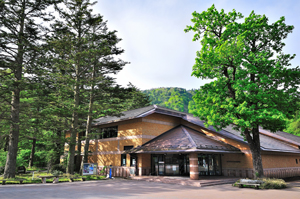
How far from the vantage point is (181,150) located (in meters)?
17.3

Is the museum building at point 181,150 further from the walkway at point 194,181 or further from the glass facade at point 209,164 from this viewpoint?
the walkway at point 194,181

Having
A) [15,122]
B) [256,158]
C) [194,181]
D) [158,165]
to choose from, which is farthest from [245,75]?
[15,122]

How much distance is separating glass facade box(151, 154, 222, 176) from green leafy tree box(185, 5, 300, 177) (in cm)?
551

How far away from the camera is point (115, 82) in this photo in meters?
22.8

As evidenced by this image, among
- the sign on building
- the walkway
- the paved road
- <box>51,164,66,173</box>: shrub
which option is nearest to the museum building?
the walkway

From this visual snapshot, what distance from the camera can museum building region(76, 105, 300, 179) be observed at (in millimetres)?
18969

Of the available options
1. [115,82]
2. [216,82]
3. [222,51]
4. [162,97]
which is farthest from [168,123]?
[162,97]

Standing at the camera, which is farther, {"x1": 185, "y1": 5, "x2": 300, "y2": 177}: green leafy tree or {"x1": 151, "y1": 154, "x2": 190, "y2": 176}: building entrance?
{"x1": 151, "y1": 154, "x2": 190, "y2": 176}: building entrance

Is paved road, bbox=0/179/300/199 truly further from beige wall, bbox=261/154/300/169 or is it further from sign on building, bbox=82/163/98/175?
beige wall, bbox=261/154/300/169

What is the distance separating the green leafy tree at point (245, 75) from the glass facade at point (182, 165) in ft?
18.1

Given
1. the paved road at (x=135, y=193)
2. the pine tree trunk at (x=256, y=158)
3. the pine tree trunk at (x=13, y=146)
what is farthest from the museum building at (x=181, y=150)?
the pine tree trunk at (x=13, y=146)

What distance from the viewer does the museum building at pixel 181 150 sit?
747 inches

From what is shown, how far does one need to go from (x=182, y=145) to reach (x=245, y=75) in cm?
777

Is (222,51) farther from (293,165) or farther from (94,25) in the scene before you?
(293,165)
